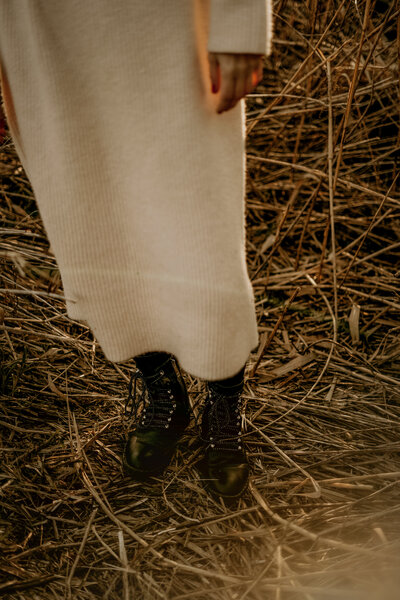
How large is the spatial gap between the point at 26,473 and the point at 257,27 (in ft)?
2.85

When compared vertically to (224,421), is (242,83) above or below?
above

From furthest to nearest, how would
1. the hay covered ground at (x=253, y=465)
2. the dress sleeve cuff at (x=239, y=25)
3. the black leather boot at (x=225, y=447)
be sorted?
1. the black leather boot at (x=225, y=447)
2. the hay covered ground at (x=253, y=465)
3. the dress sleeve cuff at (x=239, y=25)

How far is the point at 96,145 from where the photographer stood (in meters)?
0.73

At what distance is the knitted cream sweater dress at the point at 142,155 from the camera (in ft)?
2.11

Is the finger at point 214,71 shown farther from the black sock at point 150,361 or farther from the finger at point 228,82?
the black sock at point 150,361

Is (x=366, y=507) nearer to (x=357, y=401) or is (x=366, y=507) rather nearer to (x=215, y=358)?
(x=357, y=401)

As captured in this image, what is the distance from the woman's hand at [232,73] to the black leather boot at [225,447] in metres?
0.49

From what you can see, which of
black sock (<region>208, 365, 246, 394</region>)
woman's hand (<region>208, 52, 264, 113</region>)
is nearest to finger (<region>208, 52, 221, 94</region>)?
woman's hand (<region>208, 52, 264, 113</region>)

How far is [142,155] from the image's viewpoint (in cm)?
70

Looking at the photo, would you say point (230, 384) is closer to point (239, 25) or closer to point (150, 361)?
point (150, 361)

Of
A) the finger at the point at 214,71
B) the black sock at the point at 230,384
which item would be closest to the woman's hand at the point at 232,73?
the finger at the point at 214,71

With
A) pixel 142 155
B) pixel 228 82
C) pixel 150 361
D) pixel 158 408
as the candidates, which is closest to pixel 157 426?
pixel 158 408

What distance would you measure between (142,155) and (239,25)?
0.20 m

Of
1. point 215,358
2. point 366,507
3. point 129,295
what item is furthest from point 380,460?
point 129,295
